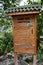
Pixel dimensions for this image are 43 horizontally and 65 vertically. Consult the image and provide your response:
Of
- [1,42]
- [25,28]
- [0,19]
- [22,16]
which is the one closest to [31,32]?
[25,28]

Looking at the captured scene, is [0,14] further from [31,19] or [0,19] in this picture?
[31,19]

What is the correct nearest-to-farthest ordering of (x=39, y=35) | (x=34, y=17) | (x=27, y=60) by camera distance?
(x=34, y=17)
(x=27, y=60)
(x=39, y=35)

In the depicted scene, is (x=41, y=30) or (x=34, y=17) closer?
(x=34, y=17)

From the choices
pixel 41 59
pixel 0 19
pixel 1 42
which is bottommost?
pixel 41 59

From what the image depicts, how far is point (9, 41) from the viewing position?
775cm

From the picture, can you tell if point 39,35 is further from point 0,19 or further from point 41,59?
point 0,19

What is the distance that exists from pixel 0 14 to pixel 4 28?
0.79 metres

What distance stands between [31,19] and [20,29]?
0.49 m

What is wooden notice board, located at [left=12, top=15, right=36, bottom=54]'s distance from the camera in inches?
215

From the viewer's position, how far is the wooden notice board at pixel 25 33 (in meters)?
5.47

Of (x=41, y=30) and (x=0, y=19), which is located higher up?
(x=0, y=19)

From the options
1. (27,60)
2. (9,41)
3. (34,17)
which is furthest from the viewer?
(9,41)

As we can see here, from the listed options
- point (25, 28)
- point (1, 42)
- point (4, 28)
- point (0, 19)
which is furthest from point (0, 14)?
point (25, 28)

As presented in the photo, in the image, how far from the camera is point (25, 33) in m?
5.54
